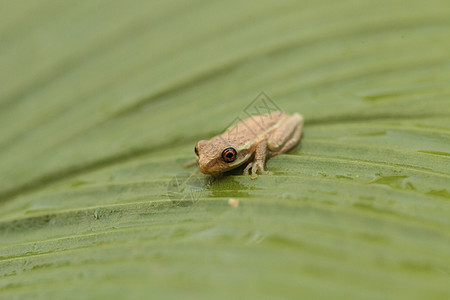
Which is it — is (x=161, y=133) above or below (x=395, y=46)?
below

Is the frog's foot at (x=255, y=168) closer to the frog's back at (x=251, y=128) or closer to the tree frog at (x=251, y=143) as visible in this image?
the tree frog at (x=251, y=143)

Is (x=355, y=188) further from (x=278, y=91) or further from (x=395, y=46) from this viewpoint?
(x=395, y=46)

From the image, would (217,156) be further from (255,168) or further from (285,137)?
(285,137)

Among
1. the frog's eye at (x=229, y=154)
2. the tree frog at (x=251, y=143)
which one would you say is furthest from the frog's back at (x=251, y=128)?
the frog's eye at (x=229, y=154)

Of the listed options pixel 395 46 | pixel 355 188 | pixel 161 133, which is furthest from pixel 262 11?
pixel 355 188

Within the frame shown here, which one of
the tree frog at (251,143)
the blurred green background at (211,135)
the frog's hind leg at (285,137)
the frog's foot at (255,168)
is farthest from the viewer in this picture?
the frog's hind leg at (285,137)

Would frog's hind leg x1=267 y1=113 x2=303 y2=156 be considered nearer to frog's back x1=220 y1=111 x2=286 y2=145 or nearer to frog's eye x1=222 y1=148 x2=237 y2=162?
frog's back x1=220 y1=111 x2=286 y2=145

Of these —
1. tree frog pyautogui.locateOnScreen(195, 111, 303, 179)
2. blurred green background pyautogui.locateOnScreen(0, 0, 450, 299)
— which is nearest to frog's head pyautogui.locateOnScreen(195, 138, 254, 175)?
tree frog pyautogui.locateOnScreen(195, 111, 303, 179)

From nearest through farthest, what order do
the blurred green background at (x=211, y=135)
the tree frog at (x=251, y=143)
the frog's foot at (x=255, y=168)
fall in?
the blurred green background at (x=211, y=135), the frog's foot at (x=255, y=168), the tree frog at (x=251, y=143)
